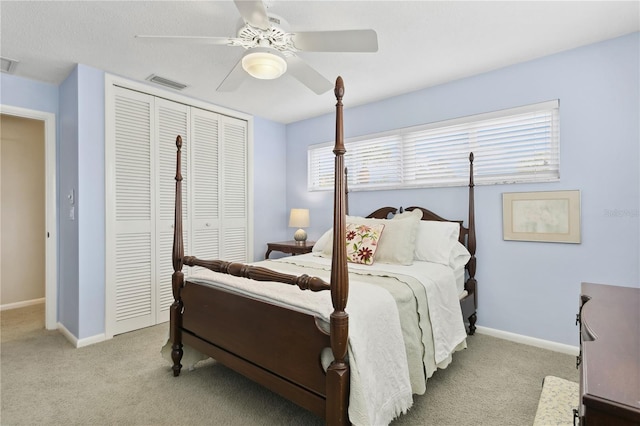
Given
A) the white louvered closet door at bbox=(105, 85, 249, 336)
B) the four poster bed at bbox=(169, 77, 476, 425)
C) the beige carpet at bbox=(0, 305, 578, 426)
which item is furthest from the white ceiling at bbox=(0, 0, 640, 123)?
the beige carpet at bbox=(0, 305, 578, 426)

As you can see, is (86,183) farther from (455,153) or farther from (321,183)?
(455,153)

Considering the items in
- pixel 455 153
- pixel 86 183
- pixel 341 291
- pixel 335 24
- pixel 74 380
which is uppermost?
pixel 335 24

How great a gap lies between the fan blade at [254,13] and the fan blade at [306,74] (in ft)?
1.24

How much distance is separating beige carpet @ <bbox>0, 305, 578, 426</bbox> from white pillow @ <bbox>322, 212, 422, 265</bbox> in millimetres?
887

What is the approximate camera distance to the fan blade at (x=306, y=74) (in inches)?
81.2

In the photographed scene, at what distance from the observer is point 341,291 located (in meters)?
1.40

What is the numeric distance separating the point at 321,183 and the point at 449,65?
6.94ft

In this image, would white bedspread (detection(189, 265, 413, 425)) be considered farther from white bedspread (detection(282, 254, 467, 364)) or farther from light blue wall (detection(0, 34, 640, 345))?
light blue wall (detection(0, 34, 640, 345))

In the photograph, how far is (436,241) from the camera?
9.46 ft

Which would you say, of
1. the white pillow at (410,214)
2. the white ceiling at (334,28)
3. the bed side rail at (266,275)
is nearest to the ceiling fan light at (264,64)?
the white ceiling at (334,28)

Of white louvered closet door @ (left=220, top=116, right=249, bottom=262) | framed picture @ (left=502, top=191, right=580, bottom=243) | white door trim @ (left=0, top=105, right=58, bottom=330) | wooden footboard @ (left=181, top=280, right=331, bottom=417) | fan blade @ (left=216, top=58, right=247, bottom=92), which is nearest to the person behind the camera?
wooden footboard @ (left=181, top=280, right=331, bottom=417)

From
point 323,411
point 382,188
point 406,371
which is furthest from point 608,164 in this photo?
point 323,411

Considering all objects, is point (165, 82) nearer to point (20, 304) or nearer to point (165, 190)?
point (165, 190)

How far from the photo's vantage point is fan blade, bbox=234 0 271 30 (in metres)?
1.46
